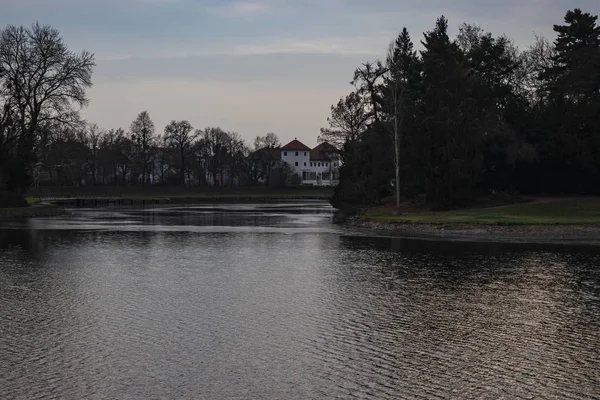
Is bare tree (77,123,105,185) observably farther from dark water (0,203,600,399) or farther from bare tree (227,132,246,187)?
dark water (0,203,600,399)

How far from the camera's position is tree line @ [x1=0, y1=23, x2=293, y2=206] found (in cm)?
6712

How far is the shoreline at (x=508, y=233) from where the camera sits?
38.6m

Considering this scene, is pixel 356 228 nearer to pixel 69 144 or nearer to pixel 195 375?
pixel 195 375

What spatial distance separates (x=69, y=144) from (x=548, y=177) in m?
77.5

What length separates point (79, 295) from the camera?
18.7m

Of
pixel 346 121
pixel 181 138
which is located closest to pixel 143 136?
pixel 181 138

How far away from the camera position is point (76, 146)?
112 meters

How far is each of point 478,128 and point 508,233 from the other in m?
15.8

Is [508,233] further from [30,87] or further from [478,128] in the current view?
[30,87]

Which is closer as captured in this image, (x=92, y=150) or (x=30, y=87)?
(x=30, y=87)

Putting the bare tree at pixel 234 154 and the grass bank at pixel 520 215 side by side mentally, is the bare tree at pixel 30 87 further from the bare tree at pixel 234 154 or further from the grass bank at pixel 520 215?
the bare tree at pixel 234 154

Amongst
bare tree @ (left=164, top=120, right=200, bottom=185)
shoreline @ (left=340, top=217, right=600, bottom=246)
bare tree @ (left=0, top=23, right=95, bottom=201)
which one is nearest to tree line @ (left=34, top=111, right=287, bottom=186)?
bare tree @ (left=164, top=120, right=200, bottom=185)

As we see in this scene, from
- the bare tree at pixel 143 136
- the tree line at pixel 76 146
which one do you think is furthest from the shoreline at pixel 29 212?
the bare tree at pixel 143 136

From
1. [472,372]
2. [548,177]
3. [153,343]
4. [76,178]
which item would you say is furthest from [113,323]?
[76,178]
